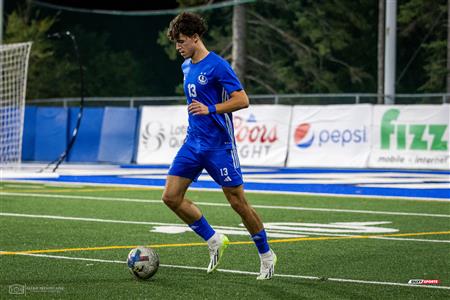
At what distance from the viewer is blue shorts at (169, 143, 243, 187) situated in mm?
9242

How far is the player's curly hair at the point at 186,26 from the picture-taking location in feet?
30.6

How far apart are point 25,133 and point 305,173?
41.6ft

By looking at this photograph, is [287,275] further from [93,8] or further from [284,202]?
[93,8]

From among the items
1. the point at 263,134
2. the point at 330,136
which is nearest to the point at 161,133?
the point at 263,134

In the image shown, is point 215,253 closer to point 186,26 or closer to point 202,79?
point 202,79

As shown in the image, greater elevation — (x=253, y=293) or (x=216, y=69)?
(x=216, y=69)

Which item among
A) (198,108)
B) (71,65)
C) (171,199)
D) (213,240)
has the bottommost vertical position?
(213,240)

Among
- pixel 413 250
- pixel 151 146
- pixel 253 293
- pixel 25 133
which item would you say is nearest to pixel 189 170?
pixel 253 293

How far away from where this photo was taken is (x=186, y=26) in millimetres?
9312

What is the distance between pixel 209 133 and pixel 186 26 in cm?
93

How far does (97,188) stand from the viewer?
20922 millimetres

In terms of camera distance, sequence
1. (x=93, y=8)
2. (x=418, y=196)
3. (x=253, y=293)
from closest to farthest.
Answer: (x=253, y=293) → (x=418, y=196) → (x=93, y=8)

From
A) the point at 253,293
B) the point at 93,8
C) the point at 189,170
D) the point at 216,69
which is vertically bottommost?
the point at 253,293

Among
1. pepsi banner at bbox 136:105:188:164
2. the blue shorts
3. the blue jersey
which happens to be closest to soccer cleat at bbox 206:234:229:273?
the blue shorts
